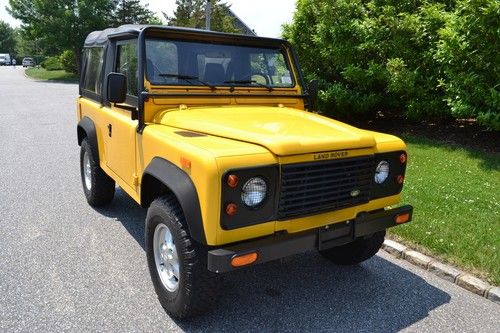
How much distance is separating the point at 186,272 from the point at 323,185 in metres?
1.05

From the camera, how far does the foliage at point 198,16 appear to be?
934 inches

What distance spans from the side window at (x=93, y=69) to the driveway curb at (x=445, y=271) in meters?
3.58

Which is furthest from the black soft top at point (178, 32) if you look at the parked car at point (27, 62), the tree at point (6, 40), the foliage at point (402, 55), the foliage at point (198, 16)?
the tree at point (6, 40)

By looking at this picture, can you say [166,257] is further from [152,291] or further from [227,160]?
[227,160]

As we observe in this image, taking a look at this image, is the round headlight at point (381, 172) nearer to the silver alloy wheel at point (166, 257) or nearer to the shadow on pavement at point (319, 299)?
the shadow on pavement at point (319, 299)

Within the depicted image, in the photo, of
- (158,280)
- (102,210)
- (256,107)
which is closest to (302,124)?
(256,107)

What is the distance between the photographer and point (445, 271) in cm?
383

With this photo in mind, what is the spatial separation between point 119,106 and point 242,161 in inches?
72.6

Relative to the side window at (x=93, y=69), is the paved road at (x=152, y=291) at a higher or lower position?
lower

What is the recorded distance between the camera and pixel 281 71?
4.45 meters

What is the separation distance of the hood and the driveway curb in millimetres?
1511

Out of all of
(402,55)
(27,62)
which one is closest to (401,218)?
(402,55)

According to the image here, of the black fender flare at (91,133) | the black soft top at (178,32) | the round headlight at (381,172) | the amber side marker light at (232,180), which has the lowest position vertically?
the black fender flare at (91,133)

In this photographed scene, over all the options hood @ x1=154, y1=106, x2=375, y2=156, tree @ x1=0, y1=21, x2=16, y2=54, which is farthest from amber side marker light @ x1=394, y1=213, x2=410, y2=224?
tree @ x1=0, y1=21, x2=16, y2=54
